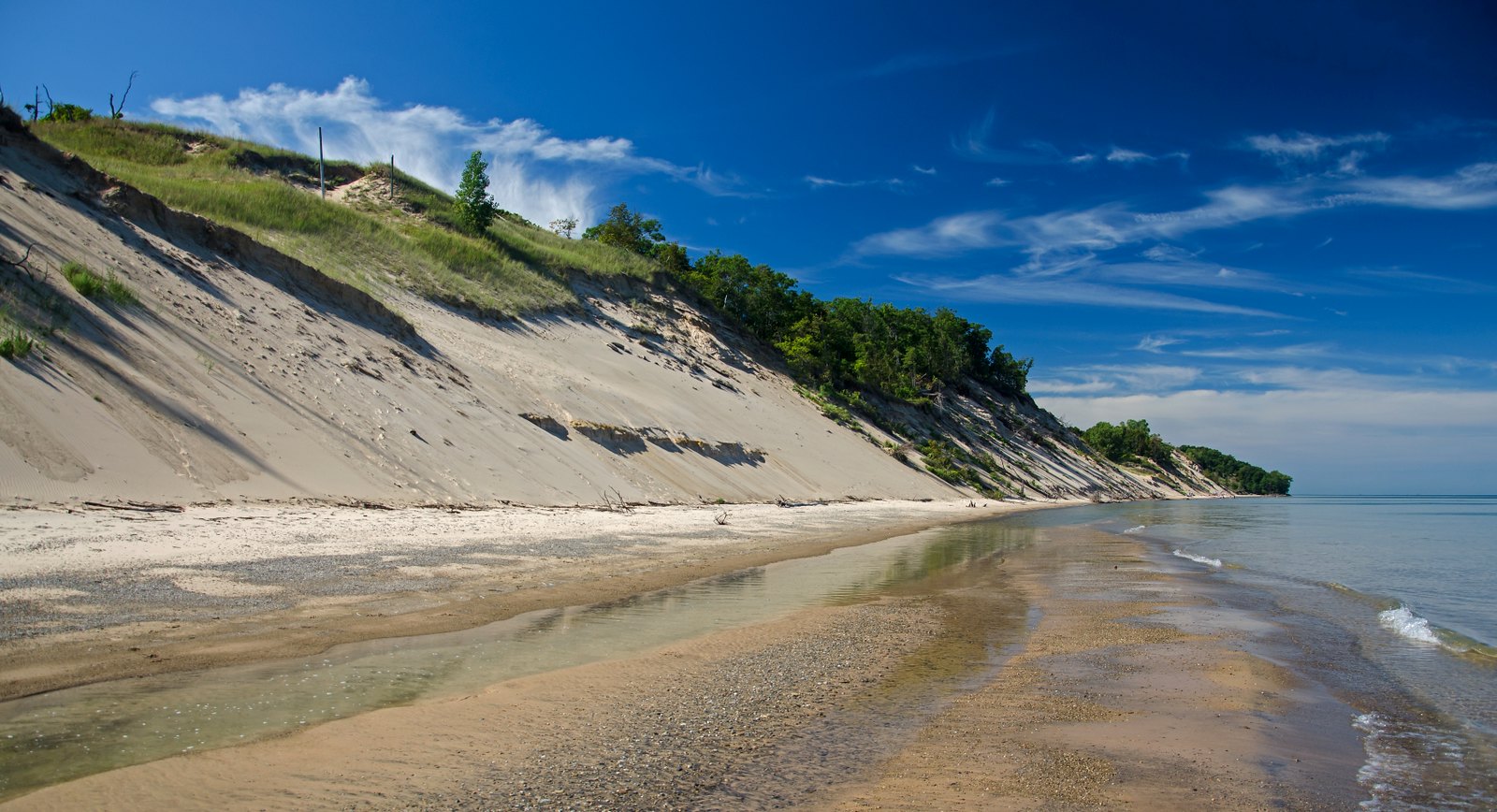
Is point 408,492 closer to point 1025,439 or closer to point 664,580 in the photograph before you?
point 664,580

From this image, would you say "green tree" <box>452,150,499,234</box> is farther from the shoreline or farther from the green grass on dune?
the shoreline

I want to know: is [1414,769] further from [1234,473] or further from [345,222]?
[1234,473]

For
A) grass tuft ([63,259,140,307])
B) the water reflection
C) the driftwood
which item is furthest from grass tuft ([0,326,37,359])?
the water reflection

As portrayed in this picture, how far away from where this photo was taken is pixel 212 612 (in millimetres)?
6840

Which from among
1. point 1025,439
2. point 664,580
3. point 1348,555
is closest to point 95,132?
point 664,580

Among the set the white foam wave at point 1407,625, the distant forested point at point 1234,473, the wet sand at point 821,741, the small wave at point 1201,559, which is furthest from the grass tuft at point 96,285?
the distant forested point at point 1234,473

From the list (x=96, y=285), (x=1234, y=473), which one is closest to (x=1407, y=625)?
(x=96, y=285)

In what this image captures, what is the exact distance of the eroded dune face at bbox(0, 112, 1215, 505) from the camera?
38.6 feet

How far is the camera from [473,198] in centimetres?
4044

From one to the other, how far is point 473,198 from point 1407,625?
40543 millimetres

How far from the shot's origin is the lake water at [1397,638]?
4.62 meters

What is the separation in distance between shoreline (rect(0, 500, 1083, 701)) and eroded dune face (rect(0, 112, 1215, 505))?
1.52 meters

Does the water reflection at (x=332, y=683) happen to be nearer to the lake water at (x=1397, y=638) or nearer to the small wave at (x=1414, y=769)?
the small wave at (x=1414, y=769)

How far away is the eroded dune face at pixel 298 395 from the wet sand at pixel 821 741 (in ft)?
27.1
